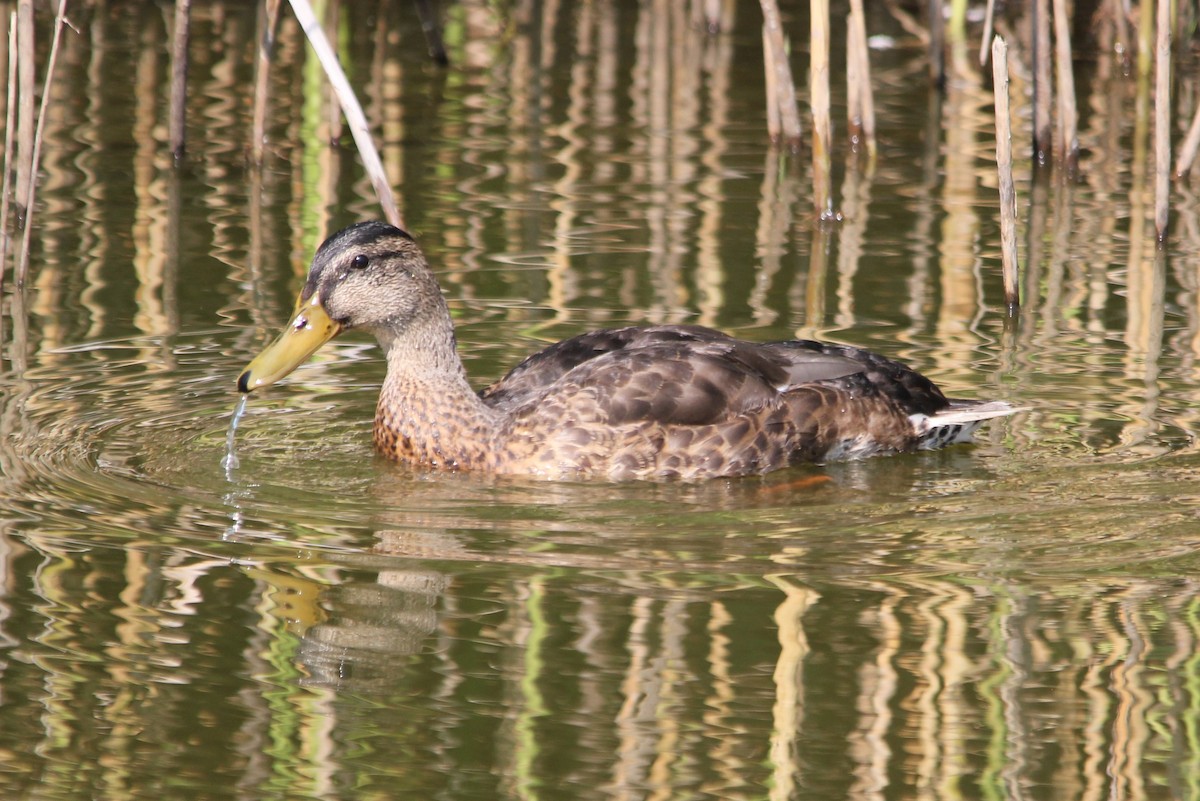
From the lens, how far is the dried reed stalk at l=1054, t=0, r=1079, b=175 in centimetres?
1208

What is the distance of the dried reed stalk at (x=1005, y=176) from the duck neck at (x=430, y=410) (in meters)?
3.14

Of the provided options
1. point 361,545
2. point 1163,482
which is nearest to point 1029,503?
point 1163,482

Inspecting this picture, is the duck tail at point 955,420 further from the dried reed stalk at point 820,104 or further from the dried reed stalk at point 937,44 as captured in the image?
the dried reed stalk at point 937,44

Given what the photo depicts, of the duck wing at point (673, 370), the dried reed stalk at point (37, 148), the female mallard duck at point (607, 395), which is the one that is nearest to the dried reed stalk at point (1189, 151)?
the female mallard duck at point (607, 395)

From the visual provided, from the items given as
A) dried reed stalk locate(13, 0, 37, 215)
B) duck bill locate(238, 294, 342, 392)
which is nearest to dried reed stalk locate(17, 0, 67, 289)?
dried reed stalk locate(13, 0, 37, 215)

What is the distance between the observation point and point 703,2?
57.8 feet

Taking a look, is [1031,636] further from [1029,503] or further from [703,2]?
[703,2]

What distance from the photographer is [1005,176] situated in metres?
9.86

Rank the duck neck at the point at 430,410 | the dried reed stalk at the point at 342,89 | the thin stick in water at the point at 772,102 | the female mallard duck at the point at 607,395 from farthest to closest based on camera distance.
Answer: the thin stick in water at the point at 772,102, the dried reed stalk at the point at 342,89, the duck neck at the point at 430,410, the female mallard duck at the point at 607,395

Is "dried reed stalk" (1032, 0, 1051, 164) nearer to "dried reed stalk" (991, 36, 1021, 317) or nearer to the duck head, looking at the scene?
"dried reed stalk" (991, 36, 1021, 317)

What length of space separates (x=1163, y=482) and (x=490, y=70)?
386 inches

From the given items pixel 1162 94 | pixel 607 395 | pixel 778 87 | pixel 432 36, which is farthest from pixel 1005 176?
pixel 432 36

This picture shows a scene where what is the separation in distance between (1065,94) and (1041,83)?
22 centimetres

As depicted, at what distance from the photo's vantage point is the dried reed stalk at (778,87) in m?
11.9
